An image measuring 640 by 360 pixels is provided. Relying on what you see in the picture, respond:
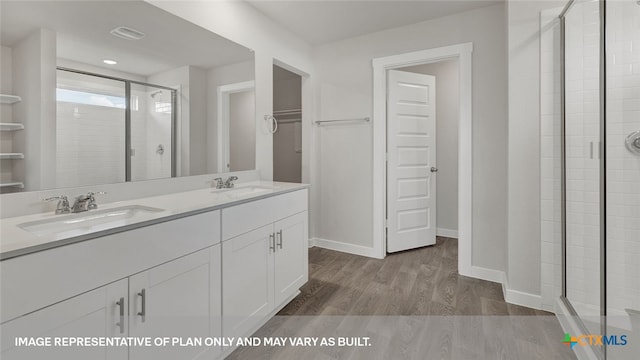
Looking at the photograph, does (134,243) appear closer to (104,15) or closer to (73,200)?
(73,200)

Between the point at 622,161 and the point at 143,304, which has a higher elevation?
the point at 622,161

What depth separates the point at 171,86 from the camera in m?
1.90

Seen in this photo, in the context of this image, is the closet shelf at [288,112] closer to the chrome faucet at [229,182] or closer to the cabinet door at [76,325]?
the chrome faucet at [229,182]

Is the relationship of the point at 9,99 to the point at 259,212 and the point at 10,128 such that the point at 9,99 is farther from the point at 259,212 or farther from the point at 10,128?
the point at 259,212

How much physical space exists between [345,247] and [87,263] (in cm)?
268

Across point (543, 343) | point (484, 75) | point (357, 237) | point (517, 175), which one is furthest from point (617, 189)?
point (357, 237)

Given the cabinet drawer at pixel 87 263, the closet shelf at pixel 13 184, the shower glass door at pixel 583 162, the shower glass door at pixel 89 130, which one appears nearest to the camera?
the cabinet drawer at pixel 87 263

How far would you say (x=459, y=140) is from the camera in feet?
8.89

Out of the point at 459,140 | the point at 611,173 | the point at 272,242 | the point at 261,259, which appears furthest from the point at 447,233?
the point at 261,259

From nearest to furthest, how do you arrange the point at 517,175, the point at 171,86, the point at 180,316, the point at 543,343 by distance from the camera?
the point at 180,316 < the point at 543,343 < the point at 171,86 < the point at 517,175

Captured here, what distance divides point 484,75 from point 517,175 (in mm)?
1006

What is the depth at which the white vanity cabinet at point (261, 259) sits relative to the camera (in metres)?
1.55

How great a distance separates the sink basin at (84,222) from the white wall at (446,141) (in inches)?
144

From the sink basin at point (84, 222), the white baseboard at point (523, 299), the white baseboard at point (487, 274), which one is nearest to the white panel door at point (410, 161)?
the white baseboard at point (487, 274)
